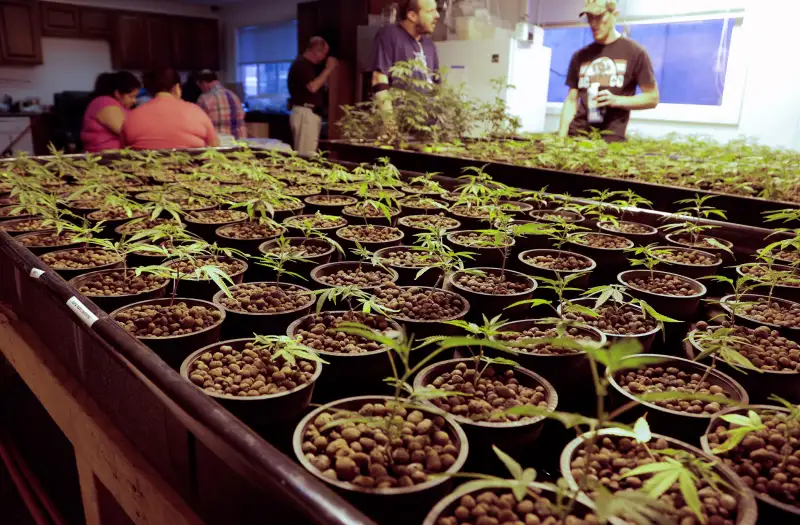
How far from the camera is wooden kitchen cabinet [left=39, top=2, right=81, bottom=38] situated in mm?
7891

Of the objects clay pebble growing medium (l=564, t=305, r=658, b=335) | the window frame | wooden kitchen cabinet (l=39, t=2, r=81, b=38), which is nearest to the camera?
clay pebble growing medium (l=564, t=305, r=658, b=335)

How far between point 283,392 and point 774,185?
2.00 metres

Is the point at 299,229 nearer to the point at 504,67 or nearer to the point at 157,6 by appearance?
the point at 504,67

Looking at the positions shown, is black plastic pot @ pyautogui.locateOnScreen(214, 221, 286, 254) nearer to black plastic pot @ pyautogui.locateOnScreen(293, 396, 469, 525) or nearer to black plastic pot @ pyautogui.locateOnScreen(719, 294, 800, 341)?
black plastic pot @ pyautogui.locateOnScreen(293, 396, 469, 525)

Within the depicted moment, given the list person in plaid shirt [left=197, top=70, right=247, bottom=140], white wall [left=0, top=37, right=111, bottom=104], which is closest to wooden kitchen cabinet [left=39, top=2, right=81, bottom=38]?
white wall [left=0, top=37, right=111, bottom=104]

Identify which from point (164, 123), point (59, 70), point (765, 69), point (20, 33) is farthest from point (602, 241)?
point (59, 70)

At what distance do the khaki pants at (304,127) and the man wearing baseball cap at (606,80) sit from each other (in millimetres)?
2753

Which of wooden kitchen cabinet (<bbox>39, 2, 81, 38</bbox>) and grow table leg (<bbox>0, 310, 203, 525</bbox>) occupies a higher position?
wooden kitchen cabinet (<bbox>39, 2, 81, 38</bbox>)

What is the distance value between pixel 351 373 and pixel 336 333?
143mm

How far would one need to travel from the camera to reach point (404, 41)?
3.55 metres

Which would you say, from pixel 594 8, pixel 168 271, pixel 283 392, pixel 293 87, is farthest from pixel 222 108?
pixel 283 392

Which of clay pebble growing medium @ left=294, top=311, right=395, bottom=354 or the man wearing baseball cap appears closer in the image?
clay pebble growing medium @ left=294, top=311, right=395, bottom=354

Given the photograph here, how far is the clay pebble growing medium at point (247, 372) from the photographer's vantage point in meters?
0.90

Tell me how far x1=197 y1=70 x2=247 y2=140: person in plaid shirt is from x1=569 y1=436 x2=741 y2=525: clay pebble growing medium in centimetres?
500
